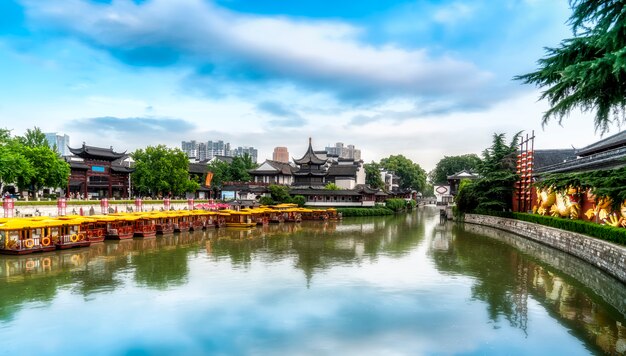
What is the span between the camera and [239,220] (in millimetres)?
41125

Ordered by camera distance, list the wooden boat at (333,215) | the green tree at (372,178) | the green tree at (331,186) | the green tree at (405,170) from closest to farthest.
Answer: the wooden boat at (333,215) → the green tree at (331,186) → the green tree at (372,178) → the green tree at (405,170)

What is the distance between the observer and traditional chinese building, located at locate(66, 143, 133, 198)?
53.0m

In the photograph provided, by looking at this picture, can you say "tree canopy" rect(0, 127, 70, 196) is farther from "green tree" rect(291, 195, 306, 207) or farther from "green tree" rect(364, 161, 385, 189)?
"green tree" rect(364, 161, 385, 189)

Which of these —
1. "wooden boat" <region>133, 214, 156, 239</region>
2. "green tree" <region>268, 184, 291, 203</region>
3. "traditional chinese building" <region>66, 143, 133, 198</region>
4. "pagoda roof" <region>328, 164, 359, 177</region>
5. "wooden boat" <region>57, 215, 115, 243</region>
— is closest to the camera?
"wooden boat" <region>57, 215, 115, 243</region>

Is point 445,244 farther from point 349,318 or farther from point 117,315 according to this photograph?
point 117,315

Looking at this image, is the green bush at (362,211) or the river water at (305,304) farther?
the green bush at (362,211)

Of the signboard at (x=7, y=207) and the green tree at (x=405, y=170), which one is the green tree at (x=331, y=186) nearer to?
the signboard at (x=7, y=207)

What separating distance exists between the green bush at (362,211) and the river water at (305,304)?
30469mm

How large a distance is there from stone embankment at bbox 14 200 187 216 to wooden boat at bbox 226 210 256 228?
1252 centimetres

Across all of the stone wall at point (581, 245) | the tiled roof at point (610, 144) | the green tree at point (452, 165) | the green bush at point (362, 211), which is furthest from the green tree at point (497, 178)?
the green tree at point (452, 165)

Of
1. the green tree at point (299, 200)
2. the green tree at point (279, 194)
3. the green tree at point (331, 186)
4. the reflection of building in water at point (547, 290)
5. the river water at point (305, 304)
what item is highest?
the green tree at point (331, 186)

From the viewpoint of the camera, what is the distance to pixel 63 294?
14.8 metres

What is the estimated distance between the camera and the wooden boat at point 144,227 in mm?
30688

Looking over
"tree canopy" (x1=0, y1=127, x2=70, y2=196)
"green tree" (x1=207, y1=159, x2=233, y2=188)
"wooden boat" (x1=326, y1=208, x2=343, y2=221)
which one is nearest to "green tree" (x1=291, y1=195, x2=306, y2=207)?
"wooden boat" (x1=326, y1=208, x2=343, y2=221)
